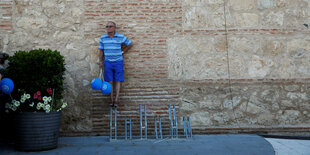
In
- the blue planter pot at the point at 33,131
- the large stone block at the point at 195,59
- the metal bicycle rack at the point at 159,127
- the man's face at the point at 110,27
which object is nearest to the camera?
the blue planter pot at the point at 33,131

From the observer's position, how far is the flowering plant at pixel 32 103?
177 inches

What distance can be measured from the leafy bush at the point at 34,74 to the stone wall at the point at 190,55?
99 cm

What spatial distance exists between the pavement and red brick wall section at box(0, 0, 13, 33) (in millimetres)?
2160

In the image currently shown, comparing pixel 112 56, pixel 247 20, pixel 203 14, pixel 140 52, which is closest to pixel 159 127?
pixel 140 52

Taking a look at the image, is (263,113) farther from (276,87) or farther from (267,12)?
(267,12)

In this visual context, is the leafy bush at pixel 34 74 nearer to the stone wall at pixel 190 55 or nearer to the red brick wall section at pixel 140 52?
the stone wall at pixel 190 55

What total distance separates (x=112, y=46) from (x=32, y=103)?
5.70 ft

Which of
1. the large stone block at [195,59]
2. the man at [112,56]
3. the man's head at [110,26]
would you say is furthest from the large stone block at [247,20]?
the man's head at [110,26]

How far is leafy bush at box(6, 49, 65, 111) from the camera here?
181 inches

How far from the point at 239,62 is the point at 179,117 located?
5.12 ft

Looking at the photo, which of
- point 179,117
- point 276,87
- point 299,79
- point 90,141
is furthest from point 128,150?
point 299,79

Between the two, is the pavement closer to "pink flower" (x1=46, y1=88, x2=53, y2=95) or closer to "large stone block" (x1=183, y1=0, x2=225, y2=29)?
"pink flower" (x1=46, y1=88, x2=53, y2=95)

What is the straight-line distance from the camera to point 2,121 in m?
5.36

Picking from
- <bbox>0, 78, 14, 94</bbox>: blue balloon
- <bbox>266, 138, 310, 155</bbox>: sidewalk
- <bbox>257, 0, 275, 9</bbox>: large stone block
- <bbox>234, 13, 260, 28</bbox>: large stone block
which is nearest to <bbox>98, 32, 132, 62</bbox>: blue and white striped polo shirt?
<bbox>0, 78, 14, 94</bbox>: blue balloon
